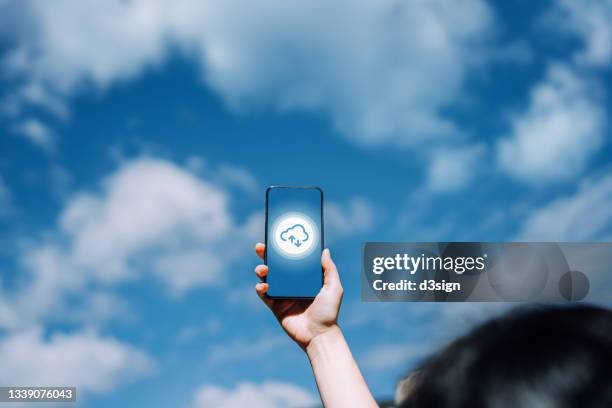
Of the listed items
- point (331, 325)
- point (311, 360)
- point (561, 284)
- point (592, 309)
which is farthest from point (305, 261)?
point (561, 284)

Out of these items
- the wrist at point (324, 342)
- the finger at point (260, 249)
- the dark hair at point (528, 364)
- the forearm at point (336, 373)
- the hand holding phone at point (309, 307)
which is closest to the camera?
the dark hair at point (528, 364)

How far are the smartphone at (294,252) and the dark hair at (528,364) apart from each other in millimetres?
3009

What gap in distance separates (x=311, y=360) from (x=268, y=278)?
94 centimetres

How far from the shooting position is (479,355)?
4.13ft

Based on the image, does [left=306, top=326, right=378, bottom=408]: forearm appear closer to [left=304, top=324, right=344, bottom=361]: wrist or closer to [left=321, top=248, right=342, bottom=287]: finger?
[left=304, top=324, right=344, bottom=361]: wrist

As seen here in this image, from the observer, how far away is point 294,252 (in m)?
4.39

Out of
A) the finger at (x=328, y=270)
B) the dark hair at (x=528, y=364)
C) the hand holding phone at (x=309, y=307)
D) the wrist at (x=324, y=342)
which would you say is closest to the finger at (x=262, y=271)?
the hand holding phone at (x=309, y=307)

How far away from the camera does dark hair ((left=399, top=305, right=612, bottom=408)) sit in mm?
1155

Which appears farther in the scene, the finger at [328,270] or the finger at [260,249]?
the finger at [260,249]

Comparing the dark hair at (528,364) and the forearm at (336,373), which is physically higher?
the forearm at (336,373)

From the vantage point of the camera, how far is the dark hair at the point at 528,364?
1.16m

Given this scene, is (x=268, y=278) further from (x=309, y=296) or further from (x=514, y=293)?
(x=514, y=293)

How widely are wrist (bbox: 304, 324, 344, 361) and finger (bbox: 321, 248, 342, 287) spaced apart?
1.57ft

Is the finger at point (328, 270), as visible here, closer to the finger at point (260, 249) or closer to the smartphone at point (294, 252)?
the smartphone at point (294, 252)
